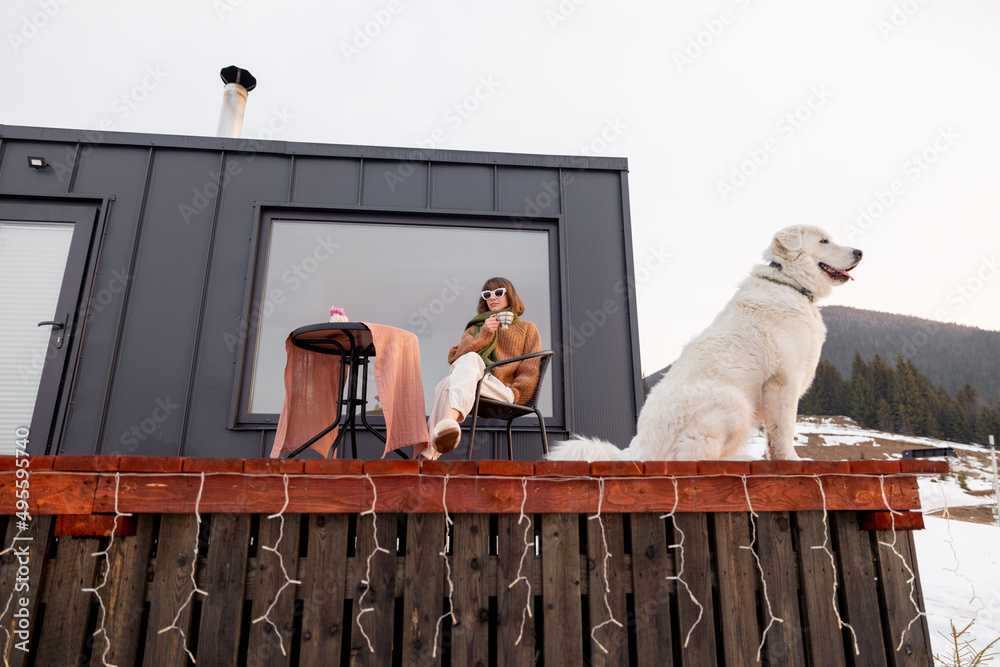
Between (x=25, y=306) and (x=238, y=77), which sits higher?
(x=238, y=77)

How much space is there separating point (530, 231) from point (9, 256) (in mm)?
4595

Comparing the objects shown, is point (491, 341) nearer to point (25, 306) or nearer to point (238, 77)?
point (25, 306)

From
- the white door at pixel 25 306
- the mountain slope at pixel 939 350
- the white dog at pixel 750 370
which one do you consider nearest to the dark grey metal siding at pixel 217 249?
the white door at pixel 25 306

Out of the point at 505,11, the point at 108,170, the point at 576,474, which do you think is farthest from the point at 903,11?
the point at 108,170

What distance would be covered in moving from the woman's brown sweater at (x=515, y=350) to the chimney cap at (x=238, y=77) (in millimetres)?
4858

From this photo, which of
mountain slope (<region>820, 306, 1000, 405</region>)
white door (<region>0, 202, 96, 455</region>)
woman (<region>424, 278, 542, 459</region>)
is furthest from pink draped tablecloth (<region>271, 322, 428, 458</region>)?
mountain slope (<region>820, 306, 1000, 405</region>)

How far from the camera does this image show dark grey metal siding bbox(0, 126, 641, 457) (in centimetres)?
393

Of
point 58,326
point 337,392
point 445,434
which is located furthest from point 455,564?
point 58,326

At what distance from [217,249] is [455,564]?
12.9ft

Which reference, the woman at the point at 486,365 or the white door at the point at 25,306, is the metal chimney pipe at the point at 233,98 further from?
the woman at the point at 486,365

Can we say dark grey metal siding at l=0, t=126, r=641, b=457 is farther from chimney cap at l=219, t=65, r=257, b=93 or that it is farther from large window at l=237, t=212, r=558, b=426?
chimney cap at l=219, t=65, r=257, b=93

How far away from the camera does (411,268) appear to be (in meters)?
4.58

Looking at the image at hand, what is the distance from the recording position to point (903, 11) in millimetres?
4473

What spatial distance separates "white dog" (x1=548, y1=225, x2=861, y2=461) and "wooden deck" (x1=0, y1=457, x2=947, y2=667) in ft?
1.89
